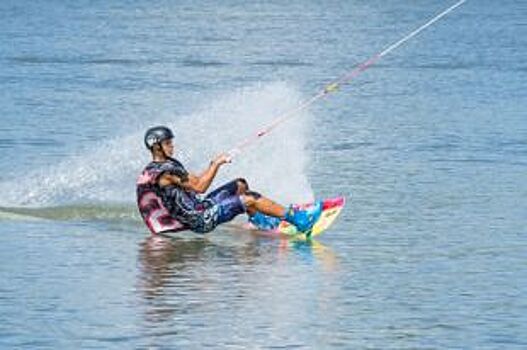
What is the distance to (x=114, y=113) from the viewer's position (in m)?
36.2

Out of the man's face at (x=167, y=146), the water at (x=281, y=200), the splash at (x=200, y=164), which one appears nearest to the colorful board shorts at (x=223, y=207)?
the water at (x=281, y=200)

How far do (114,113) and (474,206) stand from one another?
46.5 ft

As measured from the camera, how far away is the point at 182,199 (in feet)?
65.3

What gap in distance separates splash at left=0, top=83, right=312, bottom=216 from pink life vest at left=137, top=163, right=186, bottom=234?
2336 mm

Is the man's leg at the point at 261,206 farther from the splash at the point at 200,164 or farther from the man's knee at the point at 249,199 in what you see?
the splash at the point at 200,164

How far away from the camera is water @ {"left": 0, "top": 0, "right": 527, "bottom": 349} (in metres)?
15.7

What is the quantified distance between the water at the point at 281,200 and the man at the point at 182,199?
26cm

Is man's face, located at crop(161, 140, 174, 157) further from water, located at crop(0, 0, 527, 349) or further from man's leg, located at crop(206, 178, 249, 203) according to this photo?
water, located at crop(0, 0, 527, 349)

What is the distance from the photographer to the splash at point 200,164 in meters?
23.3

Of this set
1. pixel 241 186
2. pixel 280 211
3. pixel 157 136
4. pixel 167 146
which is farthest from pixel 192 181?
pixel 280 211

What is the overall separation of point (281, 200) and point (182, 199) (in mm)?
3069

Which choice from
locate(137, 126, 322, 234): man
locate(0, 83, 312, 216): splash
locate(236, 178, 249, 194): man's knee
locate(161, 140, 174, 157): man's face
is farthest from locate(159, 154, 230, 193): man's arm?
locate(0, 83, 312, 216): splash

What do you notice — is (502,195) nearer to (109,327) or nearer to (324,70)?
(109,327)

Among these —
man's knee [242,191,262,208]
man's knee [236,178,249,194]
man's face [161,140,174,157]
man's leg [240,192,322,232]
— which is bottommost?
man's leg [240,192,322,232]
